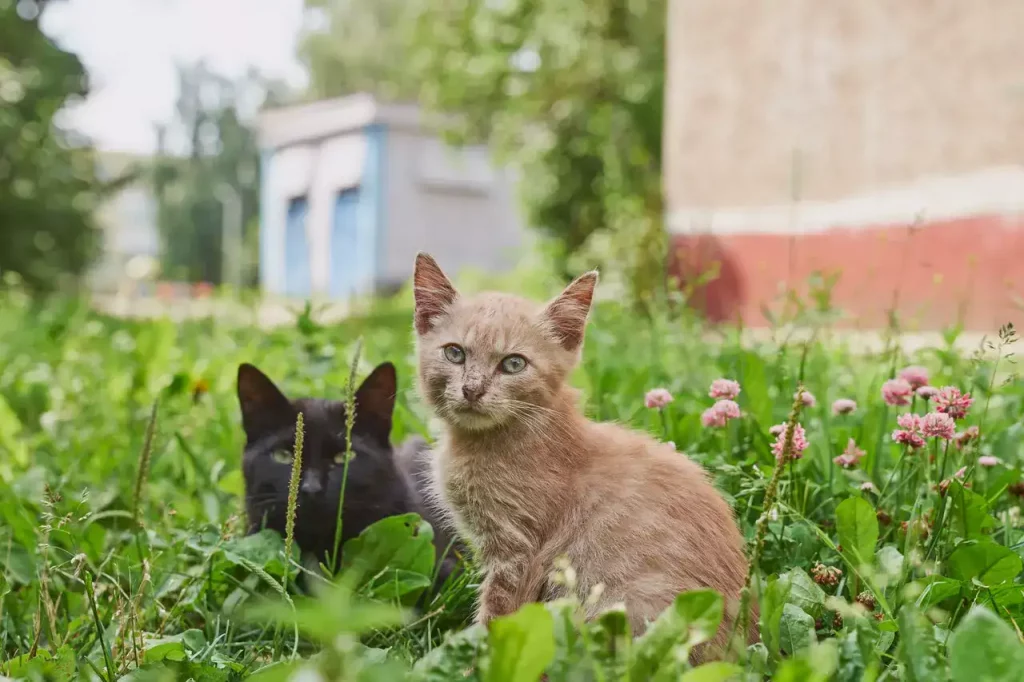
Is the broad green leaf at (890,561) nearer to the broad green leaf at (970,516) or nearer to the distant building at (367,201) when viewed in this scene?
the broad green leaf at (970,516)

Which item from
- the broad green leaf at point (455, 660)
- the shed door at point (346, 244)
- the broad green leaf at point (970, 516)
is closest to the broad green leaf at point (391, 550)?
the broad green leaf at point (455, 660)

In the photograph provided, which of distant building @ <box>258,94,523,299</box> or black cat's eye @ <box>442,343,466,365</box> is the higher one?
distant building @ <box>258,94,523,299</box>

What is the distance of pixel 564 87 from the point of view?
1714 centimetres

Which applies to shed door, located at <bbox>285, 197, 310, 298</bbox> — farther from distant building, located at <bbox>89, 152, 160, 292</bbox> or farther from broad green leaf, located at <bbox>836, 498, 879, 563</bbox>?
broad green leaf, located at <bbox>836, 498, 879, 563</bbox>

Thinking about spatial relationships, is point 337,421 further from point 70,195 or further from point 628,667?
point 70,195

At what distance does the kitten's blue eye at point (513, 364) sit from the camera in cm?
196

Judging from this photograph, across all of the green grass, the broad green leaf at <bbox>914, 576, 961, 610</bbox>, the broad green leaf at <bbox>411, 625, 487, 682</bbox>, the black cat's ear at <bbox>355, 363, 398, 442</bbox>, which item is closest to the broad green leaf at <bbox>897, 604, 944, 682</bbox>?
the green grass

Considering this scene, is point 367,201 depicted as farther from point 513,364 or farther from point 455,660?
point 455,660

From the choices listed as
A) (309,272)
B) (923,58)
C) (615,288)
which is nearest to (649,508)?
(923,58)

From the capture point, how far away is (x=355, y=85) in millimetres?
39562

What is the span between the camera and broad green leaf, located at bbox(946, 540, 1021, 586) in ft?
5.56

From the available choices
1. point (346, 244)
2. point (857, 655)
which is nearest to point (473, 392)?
point (857, 655)

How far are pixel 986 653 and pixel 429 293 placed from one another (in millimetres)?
1337

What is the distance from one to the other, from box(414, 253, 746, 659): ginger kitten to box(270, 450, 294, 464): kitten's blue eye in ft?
1.72
